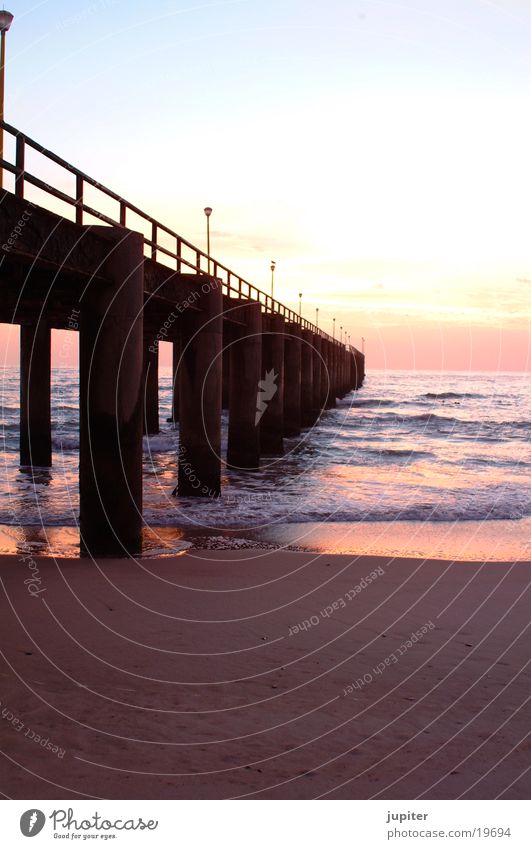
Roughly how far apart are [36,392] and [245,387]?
18.8 feet

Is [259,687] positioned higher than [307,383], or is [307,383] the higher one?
[307,383]

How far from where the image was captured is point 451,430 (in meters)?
49.3

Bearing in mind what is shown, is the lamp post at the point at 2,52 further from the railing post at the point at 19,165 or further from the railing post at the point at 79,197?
the railing post at the point at 19,165

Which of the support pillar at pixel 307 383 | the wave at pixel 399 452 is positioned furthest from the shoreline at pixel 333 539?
the support pillar at pixel 307 383

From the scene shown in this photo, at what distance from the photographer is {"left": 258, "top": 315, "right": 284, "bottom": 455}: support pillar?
93.1 ft

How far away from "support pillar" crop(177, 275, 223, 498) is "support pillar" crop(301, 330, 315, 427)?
74.1ft

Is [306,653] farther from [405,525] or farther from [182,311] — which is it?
[182,311]

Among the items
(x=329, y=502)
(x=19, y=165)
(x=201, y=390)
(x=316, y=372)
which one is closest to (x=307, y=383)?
(x=316, y=372)

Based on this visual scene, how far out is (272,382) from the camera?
28328 mm

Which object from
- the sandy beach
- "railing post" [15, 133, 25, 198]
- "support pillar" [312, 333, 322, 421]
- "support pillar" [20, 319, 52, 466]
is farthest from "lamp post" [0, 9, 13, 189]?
"support pillar" [312, 333, 322, 421]

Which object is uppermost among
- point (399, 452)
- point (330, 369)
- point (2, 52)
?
point (2, 52)

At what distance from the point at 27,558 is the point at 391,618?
199 inches

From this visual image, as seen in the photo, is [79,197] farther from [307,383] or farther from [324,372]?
[324,372]

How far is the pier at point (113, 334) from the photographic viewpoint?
983 cm
